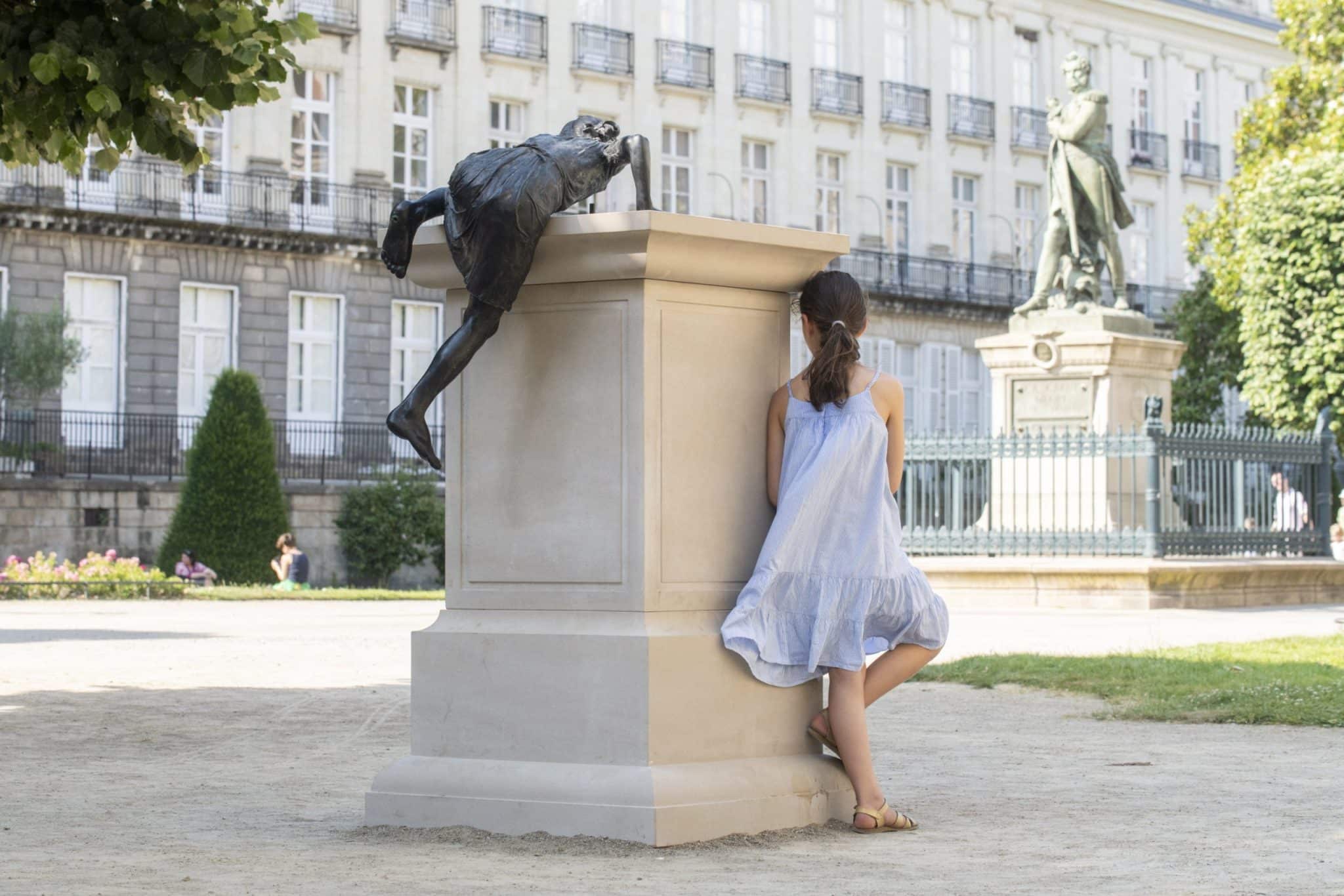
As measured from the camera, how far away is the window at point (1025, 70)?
180 feet

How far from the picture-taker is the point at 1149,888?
5.30 meters

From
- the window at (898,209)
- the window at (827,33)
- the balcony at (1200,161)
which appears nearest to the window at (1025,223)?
the window at (898,209)

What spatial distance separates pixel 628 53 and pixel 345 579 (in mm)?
14992

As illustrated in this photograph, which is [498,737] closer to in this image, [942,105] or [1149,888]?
[1149,888]

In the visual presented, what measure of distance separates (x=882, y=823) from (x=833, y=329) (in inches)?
59.3

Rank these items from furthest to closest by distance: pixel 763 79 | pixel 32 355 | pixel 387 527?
pixel 763 79, pixel 387 527, pixel 32 355

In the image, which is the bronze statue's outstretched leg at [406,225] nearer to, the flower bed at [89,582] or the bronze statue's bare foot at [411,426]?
the bronze statue's bare foot at [411,426]

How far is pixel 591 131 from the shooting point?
670cm

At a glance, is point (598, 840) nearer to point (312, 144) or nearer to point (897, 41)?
point (312, 144)

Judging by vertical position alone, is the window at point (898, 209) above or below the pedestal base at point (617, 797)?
above

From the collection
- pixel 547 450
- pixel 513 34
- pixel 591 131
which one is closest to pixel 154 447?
pixel 513 34

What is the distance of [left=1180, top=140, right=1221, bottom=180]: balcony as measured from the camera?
194 feet

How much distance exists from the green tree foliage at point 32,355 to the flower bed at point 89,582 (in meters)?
7.57

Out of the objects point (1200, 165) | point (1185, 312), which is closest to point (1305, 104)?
point (1185, 312)
